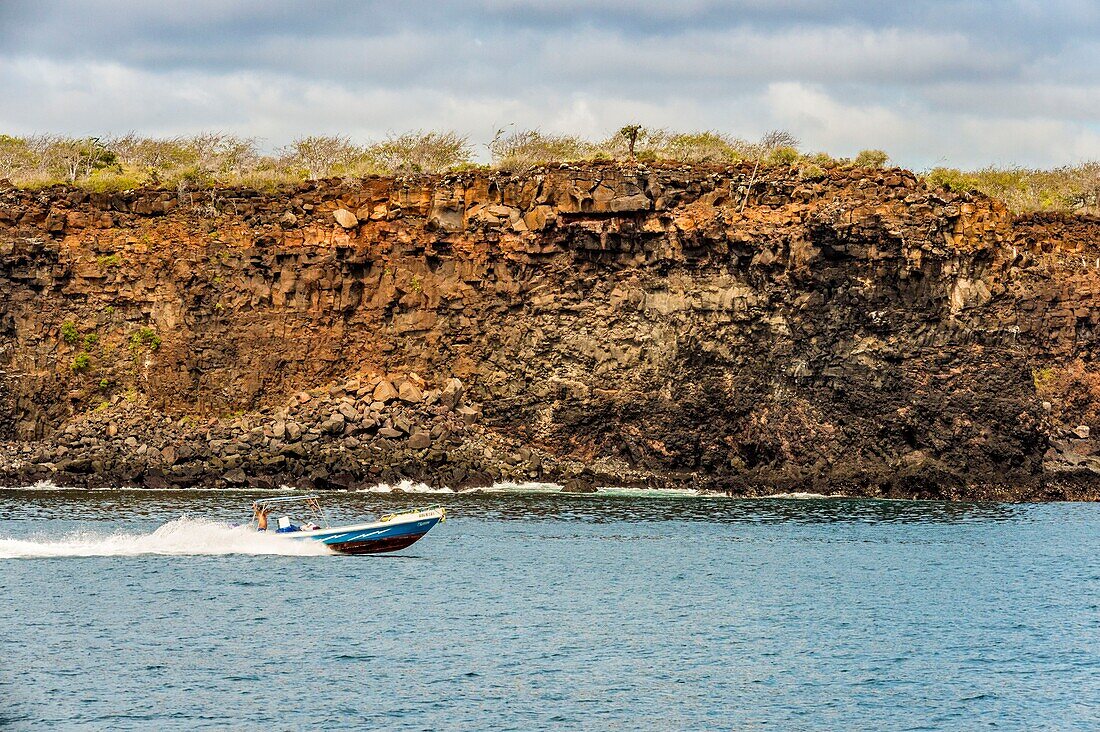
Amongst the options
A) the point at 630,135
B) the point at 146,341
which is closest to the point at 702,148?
the point at 630,135

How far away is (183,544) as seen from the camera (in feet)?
147

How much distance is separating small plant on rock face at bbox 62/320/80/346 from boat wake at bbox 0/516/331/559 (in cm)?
2670

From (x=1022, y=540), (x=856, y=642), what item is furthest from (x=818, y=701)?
(x=1022, y=540)

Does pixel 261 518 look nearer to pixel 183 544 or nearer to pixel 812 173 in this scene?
pixel 183 544

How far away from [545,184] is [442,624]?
1467 inches

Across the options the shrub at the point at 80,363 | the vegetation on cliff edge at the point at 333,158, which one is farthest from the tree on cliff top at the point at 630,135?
the shrub at the point at 80,363

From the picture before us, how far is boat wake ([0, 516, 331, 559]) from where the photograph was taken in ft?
144

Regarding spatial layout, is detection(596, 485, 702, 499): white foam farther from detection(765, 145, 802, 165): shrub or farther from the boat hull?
the boat hull

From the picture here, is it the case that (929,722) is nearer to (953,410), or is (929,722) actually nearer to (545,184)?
(953,410)

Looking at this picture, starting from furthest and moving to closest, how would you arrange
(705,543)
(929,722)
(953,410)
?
(953,410) < (705,543) < (929,722)

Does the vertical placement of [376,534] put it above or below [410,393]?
below

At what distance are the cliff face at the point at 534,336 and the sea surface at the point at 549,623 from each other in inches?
350

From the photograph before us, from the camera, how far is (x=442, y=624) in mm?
34438

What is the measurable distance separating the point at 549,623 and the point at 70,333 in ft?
143
